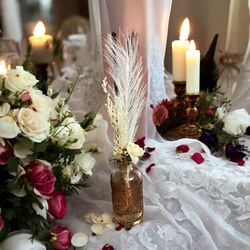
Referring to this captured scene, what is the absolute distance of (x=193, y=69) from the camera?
908 mm

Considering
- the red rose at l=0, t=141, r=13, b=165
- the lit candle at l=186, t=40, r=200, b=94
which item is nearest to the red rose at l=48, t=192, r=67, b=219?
the red rose at l=0, t=141, r=13, b=165

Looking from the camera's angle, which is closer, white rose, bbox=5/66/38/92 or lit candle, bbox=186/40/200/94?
white rose, bbox=5/66/38/92

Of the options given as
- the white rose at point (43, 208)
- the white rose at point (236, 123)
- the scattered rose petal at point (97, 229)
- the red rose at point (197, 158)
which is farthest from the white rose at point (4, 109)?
the white rose at point (236, 123)

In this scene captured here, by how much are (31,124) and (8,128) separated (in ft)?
0.11

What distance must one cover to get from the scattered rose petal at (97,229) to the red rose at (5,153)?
0.65 ft

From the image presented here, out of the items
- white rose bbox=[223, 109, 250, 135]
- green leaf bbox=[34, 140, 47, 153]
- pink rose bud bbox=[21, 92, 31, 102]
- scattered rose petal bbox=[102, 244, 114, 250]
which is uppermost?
pink rose bud bbox=[21, 92, 31, 102]

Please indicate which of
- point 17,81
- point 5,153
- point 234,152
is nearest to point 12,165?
point 5,153

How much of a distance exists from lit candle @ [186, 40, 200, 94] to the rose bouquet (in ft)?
0.97

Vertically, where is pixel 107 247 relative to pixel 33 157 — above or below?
below

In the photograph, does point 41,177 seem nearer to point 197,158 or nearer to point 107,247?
point 107,247

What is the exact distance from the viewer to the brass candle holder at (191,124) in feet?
3.05

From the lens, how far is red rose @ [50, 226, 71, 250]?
2.29 feet

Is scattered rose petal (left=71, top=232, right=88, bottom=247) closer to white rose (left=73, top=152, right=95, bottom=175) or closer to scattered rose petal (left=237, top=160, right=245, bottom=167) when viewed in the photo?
white rose (left=73, top=152, right=95, bottom=175)

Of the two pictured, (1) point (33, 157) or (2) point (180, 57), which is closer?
(1) point (33, 157)
